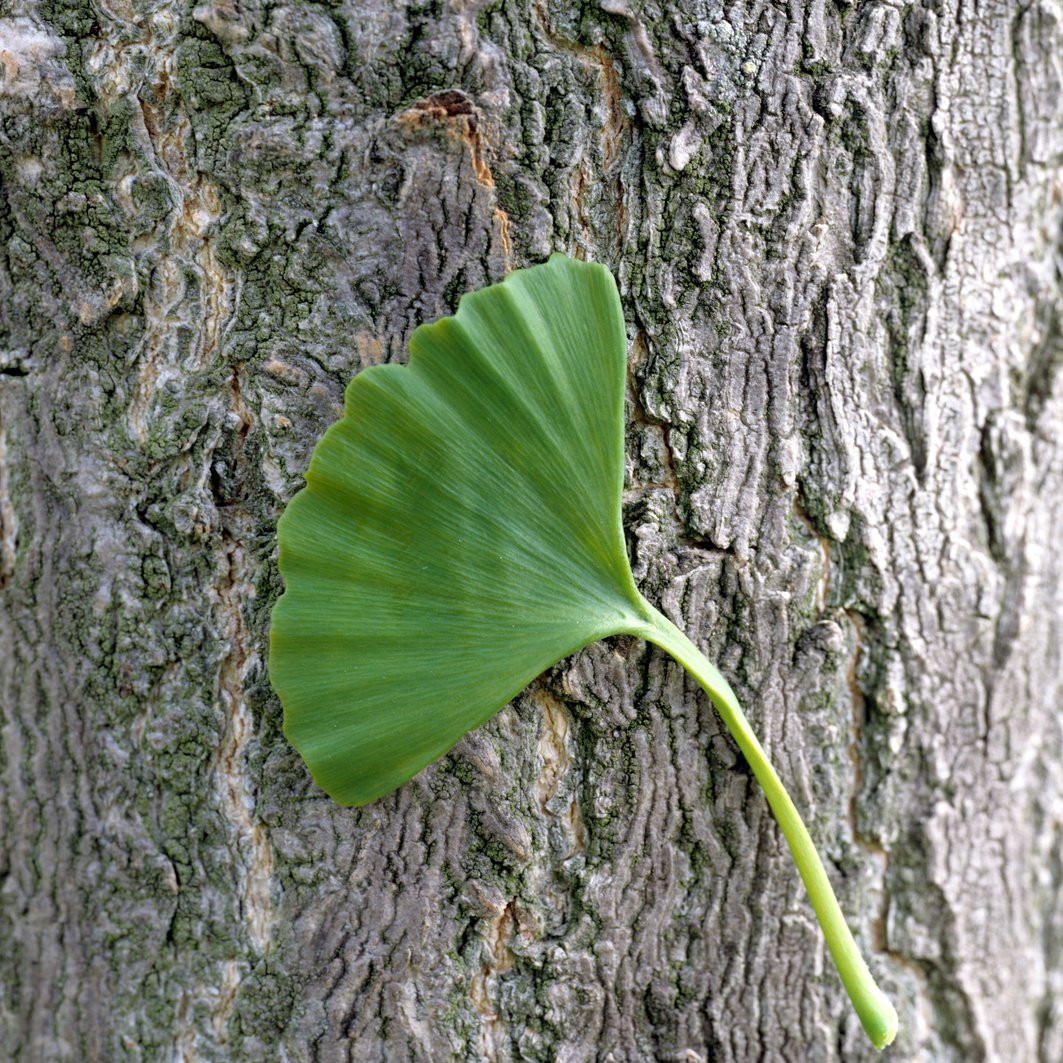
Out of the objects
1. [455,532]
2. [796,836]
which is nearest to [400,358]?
[455,532]

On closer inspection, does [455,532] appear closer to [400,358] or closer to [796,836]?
[400,358]

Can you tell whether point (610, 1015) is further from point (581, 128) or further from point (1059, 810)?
point (581, 128)

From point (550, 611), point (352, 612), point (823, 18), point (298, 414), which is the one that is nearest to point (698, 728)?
point (550, 611)
